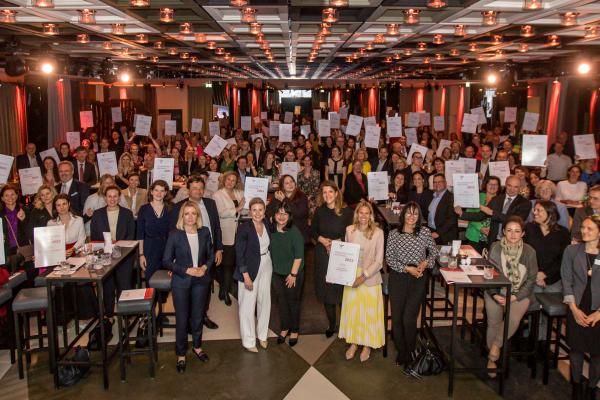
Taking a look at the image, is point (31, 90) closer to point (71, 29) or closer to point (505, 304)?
point (71, 29)

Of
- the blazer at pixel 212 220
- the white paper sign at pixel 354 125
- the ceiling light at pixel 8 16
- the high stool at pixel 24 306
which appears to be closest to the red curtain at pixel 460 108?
the white paper sign at pixel 354 125

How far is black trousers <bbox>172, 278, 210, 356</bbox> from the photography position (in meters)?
5.39

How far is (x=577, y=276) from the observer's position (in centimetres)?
490

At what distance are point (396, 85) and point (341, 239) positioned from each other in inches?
675

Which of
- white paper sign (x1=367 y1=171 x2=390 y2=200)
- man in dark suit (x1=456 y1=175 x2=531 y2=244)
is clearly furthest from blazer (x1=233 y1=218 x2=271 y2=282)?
white paper sign (x1=367 y1=171 x2=390 y2=200)

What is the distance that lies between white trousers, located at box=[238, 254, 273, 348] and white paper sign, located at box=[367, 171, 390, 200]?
317cm

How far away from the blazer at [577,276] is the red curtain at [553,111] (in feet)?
36.6

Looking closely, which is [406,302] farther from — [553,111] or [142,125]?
[553,111]

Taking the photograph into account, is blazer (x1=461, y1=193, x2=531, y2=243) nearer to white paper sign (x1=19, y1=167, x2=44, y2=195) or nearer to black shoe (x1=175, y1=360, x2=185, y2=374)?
black shoe (x1=175, y1=360, x2=185, y2=374)

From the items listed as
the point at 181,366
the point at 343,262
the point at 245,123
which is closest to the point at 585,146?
the point at 343,262

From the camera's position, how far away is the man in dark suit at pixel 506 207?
6664mm

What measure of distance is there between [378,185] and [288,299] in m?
3.20

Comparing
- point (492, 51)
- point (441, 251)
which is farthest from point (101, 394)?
point (492, 51)

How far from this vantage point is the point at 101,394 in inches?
199
